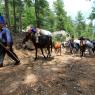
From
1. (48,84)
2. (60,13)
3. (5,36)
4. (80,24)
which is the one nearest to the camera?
(48,84)

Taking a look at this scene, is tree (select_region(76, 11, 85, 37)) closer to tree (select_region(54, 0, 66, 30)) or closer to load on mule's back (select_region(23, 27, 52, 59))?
tree (select_region(54, 0, 66, 30))

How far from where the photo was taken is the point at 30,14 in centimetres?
7175

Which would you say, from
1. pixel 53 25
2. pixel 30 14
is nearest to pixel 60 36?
pixel 30 14

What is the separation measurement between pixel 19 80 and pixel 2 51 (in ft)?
17.6

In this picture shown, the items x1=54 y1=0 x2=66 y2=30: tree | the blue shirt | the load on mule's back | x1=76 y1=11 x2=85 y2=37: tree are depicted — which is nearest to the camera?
the blue shirt

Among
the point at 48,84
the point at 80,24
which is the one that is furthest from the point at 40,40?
the point at 80,24

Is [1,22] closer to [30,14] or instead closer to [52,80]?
[52,80]

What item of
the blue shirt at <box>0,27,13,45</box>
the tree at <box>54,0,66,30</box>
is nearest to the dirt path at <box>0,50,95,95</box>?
the blue shirt at <box>0,27,13,45</box>

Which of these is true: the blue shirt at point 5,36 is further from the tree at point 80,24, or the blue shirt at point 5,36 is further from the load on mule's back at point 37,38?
the tree at point 80,24

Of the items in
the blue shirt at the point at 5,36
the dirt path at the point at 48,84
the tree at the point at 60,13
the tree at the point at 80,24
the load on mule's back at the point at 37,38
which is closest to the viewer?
the dirt path at the point at 48,84

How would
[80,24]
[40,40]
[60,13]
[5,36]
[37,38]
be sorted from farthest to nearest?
[80,24]
[60,13]
[40,40]
[37,38]
[5,36]

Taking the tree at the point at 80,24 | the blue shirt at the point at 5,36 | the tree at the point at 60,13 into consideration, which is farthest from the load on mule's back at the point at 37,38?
the tree at the point at 80,24

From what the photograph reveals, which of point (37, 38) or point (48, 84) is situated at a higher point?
point (48, 84)

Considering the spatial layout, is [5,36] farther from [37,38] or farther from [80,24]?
[80,24]
